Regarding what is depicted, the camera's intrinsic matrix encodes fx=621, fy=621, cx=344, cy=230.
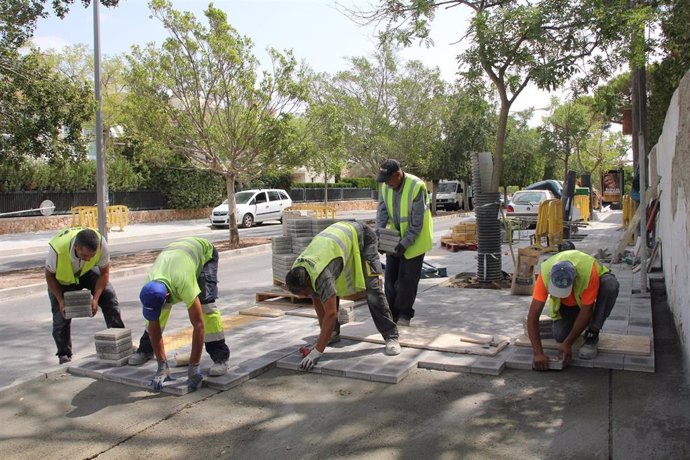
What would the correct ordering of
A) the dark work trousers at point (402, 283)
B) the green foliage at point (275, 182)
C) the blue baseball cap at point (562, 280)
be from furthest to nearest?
the green foliage at point (275, 182), the dark work trousers at point (402, 283), the blue baseball cap at point (562, 280)

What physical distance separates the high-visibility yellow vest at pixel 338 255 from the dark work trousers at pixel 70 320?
6.76 ft

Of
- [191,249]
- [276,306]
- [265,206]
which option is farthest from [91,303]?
[265,206]

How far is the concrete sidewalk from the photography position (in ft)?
12.4

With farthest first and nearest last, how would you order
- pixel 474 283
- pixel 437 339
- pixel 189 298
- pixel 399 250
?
pixel 474 283 < pixel 399 250 < pixel 437 339 < pixel 189 298

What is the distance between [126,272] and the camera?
41.4 ft

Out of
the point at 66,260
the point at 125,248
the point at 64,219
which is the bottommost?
the point at 125,248

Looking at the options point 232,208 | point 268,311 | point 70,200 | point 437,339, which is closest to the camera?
point 437,339

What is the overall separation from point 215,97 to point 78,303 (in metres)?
11.0

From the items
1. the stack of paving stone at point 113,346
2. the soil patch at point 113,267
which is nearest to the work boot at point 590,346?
the stack of paving stone at point 113,346

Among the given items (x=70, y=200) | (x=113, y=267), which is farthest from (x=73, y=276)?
(x=70, y=200)

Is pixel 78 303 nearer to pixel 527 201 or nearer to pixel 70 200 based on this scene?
pixel 527 201

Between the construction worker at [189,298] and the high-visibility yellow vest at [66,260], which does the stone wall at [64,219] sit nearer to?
the high-visibility yellow vest at [66,260]

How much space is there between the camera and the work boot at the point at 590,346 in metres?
5.08

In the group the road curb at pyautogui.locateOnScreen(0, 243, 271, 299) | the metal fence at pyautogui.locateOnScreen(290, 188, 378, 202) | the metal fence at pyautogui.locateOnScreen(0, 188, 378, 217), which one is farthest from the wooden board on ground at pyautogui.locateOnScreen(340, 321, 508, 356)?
the metal fence at pyautogui.locateOnScreen(290, 188, 378, 202)
